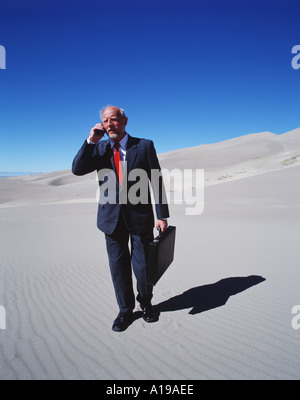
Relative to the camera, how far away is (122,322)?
98.8 inches

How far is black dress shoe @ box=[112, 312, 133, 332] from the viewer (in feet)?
8.09

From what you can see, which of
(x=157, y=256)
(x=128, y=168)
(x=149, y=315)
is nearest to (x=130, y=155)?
(x=128, y=168)

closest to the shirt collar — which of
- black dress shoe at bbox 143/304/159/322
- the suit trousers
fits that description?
the suit trousers

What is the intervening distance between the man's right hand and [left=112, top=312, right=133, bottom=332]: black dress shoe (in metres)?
1.79

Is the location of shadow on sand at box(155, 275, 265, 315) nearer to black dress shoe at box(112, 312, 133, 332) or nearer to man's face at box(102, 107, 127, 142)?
black dress shoe at box(112, 312, 133, 332)

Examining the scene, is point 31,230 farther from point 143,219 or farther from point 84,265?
point 143,219

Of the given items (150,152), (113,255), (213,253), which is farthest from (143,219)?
(213,253)

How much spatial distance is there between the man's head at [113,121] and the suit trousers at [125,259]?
0.80 metres

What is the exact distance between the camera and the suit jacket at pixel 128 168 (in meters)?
2.41

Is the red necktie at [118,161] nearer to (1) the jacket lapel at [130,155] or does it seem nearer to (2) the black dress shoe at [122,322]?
(1) the jacket lapel at [130,155]

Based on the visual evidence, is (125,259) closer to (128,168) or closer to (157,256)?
(157,256)

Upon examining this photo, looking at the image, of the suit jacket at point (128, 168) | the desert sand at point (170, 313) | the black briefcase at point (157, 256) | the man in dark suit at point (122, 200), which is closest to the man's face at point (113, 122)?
the man in dark suit at point (122, 200)

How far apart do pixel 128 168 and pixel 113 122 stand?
0.46m
